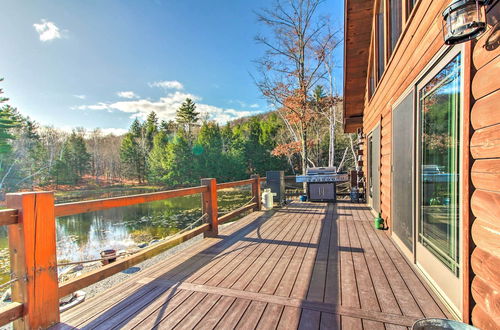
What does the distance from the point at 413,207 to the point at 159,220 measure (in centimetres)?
1205

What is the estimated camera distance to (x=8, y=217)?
1.41m

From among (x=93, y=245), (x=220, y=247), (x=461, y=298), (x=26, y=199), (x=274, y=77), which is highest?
(x=274, y=77)

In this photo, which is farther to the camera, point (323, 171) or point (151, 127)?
point (151, 127)

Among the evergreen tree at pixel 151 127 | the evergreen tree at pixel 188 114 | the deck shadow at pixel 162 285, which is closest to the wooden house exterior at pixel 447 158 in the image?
the deck shadow at pixel 162 285

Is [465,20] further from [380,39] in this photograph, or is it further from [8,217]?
[380,39]

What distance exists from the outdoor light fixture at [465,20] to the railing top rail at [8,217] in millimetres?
2609

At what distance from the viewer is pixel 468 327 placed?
1.11m

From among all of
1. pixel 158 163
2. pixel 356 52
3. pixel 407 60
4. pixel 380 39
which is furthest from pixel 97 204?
pixel 158 163

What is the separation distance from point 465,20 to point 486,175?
75cm

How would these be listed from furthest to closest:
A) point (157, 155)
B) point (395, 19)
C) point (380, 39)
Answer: point (157, 155) → point (380, 39) → point (395, 19)

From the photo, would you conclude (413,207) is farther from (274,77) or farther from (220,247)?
(274,77)

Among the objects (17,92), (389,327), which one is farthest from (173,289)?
(17,92)

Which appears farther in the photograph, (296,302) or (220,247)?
(220,247)

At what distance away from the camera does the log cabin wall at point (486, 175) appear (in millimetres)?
1098
